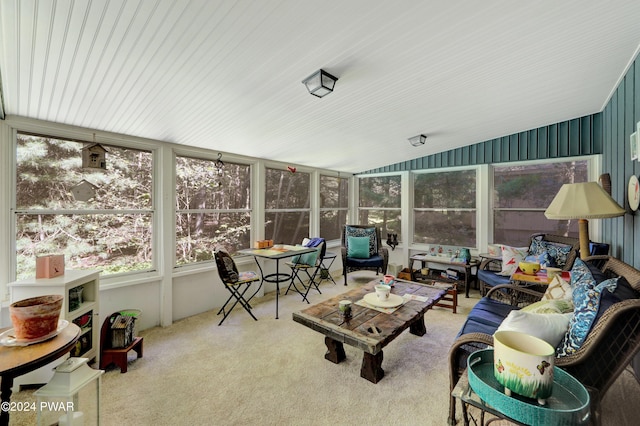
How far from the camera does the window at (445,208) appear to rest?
196 inches

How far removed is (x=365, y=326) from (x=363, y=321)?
0.09 m

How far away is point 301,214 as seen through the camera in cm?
525

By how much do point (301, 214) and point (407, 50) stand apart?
3.63 m

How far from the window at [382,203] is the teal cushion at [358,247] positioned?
3.77 feet

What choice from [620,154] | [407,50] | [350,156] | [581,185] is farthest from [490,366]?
[350,156]

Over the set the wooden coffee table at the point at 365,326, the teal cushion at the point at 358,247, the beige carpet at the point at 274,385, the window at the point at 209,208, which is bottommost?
the beige carpet at the point at 274,385

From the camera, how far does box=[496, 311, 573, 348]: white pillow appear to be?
137cm

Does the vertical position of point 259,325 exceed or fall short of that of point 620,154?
it falls short

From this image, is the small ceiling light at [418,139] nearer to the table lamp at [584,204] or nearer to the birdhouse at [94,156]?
the table lamp at [584,204]

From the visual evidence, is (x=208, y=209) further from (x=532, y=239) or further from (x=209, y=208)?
(x=532, y=239)

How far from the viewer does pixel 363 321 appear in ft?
7.34

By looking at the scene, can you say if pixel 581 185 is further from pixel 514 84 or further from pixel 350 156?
pixel 350 156

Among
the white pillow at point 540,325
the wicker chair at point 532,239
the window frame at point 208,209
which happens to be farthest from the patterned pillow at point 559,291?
the window frame at point 208,209

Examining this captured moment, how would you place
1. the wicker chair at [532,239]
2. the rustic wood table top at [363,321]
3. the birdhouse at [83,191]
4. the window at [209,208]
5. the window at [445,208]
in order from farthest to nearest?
the window at [445,208] → the window at [209,208] → the wicker chair at [532,239] → the birdhouse at [83,191] → the rustic wood table top at [363,321]
